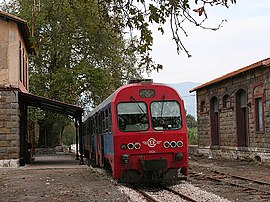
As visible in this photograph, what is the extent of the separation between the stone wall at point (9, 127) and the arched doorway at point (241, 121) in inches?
416

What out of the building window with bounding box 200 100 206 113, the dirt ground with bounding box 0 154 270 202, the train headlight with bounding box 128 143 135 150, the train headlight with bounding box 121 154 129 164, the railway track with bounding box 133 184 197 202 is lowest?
the railway track with bounding box 133 184 197 202

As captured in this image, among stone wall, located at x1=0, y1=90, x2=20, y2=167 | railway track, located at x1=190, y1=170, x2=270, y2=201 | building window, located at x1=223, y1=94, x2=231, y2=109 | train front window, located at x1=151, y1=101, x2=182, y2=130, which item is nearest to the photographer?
railway track, located at x1=190, y1=170, x2=270, y2=201

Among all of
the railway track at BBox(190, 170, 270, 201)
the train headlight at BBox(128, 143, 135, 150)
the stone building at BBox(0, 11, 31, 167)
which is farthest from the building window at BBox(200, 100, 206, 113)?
the train headlight at BBox(128, 143, 135, 150)

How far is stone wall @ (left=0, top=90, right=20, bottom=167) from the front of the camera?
2150 centimetres

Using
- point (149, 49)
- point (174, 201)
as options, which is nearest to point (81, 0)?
point (149, 49)

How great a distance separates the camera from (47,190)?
528 inches

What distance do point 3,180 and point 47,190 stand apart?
346 cm

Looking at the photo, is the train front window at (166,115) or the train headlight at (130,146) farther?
the train front window at (166,115)

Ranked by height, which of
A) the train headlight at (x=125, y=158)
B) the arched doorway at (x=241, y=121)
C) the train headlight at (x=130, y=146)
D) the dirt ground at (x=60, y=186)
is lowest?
the dirt ground at (x=60, y=186)

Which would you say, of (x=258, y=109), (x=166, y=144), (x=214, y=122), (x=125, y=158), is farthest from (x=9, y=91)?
(x=214, y=122)

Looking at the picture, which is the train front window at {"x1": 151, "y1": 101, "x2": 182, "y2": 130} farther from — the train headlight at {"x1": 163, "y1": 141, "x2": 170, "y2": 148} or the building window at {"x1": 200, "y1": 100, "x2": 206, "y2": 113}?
the building window at {"x1": 200, "y1": 100, "x2": 206, "y2": 113}

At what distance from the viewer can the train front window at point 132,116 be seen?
13922 millimetres

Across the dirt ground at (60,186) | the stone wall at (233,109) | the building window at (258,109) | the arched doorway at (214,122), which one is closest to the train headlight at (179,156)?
the dirt ground at (60,186)

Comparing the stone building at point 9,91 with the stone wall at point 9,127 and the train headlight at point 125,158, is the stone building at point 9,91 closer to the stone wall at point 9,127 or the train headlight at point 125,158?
the stone wall at point 9,127
